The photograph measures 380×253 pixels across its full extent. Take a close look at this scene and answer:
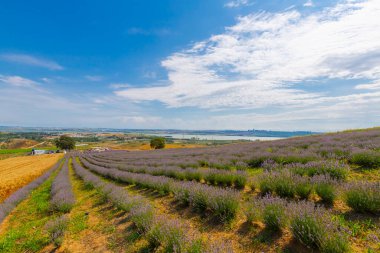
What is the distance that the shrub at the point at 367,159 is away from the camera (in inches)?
224

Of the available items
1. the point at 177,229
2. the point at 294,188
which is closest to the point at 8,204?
the point at 177,229

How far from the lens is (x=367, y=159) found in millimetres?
5902

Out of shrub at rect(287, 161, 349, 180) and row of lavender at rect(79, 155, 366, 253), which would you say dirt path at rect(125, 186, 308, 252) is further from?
shrub at rect(287, 161, 349, 180)

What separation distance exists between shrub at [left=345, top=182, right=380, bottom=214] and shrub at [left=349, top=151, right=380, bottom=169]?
3.14 metres

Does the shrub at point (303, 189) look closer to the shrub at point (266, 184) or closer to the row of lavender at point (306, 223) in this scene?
the shrub at point (266, 184)

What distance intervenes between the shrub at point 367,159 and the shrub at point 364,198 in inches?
123

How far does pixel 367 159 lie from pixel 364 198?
3.64 metres

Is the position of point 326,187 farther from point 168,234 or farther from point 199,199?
point 168,234

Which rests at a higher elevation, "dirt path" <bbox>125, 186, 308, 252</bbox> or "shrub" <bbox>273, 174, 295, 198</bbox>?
"shrub" <bbox>273, 174, 295, 198</bbox>

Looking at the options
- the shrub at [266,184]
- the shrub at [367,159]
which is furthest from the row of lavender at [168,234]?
the shrub at [367,159]

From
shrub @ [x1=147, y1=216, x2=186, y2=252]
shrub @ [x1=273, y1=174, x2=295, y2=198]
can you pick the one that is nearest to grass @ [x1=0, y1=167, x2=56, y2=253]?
shrub @ [x1=147, y1=216, x2=186, y2=252]

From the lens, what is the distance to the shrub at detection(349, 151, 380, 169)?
5.69 metres

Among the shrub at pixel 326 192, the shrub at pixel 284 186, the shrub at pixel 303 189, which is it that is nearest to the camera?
the shrub at pixel 326 192

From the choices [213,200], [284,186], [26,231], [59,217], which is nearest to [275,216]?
[213,200]
